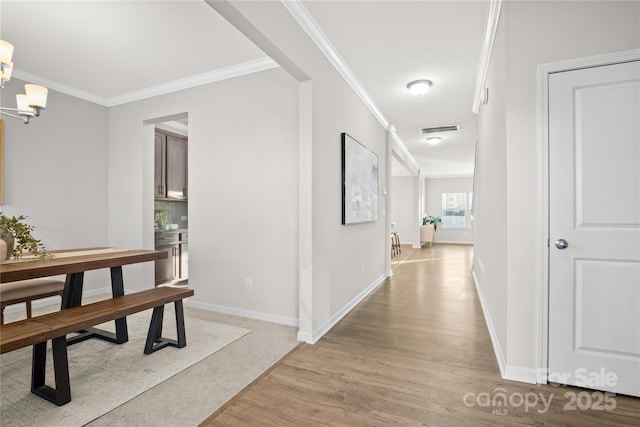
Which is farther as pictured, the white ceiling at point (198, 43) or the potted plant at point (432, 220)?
the potted plant at point (432, 220)

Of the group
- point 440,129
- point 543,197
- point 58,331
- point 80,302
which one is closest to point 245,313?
point 80,302

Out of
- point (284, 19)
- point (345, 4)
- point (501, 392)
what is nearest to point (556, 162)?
point (501, 392)

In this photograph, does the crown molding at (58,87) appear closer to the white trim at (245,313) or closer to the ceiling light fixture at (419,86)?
the white trim at (245,313)

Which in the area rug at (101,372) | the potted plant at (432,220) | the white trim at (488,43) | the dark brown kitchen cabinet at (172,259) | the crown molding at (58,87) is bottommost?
the area rug at (101,372)

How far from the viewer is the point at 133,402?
1.85 meters

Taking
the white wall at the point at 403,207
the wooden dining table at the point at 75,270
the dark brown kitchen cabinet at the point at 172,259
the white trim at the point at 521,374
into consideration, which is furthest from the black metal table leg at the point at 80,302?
the white wall at the point at 403,207

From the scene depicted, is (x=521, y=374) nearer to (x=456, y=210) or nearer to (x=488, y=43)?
(x=488, y=43)

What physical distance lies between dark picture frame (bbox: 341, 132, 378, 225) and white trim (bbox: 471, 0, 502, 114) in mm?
1491

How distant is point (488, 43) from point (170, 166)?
14.9 ft

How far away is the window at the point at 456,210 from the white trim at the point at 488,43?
28.2ft

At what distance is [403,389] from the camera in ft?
6.57

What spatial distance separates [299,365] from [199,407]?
0.75 m

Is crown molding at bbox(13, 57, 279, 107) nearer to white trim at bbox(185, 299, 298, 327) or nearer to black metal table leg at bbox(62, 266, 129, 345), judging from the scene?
black metal table leg at bbox(62, 266, 129, 345)

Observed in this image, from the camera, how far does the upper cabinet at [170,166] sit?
4801 millimetres
